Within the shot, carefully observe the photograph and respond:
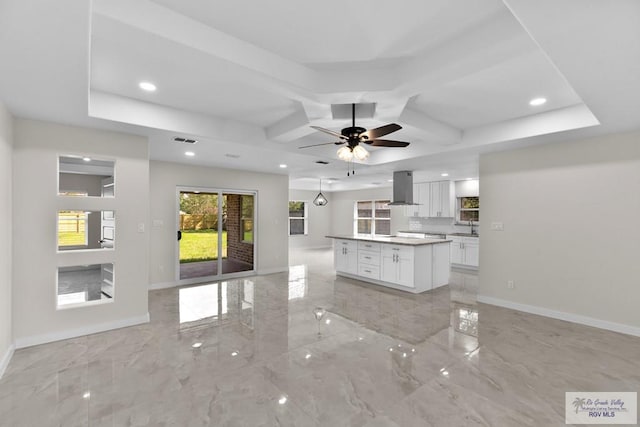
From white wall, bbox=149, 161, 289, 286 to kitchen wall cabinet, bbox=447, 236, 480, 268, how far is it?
14.2 ft

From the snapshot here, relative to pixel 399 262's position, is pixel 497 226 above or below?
above

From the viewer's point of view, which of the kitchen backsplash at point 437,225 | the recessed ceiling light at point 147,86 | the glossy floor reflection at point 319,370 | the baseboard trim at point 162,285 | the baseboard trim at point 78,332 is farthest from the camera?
the kitchen backsplash at point 437,225

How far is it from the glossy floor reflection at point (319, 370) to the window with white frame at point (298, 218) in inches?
281

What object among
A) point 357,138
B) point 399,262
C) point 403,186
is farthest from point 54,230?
point 403,186

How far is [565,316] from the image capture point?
407 centimetres

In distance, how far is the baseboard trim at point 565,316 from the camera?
3.62m

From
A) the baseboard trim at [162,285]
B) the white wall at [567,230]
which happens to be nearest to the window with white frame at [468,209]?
the white wall at [567,230]

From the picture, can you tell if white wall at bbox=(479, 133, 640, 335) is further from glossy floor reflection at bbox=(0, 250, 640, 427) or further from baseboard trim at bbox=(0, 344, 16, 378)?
baseboard trim at bbox=(0, 344, 16, 378)

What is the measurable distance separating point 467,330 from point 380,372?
1601mm

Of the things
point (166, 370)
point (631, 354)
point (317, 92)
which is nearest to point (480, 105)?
point (317, 92)

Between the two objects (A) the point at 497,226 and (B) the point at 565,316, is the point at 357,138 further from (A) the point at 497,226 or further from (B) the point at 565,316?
(B) the point at 565,316

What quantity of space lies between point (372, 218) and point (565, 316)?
739cm

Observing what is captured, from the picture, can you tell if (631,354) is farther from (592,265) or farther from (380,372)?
(380,372)

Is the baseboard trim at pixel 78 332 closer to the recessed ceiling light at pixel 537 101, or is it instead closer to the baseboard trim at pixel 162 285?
the baseboard trim at pixel 162 285
